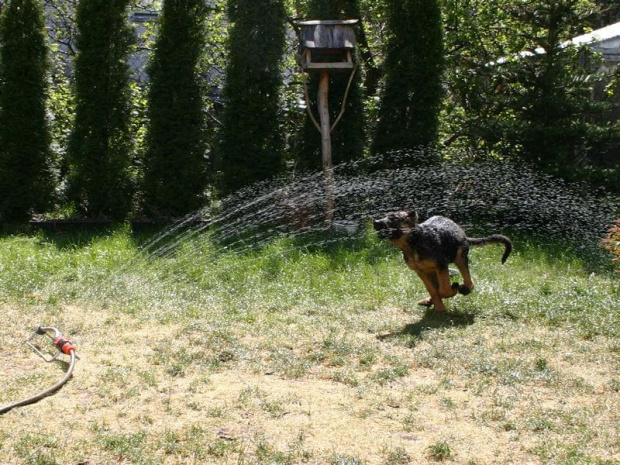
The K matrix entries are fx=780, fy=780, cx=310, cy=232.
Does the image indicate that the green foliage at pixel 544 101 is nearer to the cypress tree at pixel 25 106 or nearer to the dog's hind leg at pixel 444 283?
the dog's hind leg at pixel 444 283

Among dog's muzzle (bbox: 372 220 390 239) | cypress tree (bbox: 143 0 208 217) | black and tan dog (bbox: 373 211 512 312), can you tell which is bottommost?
black and tan dog (bbox: 373 211 512 312)

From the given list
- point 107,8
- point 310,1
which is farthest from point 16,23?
point 310,1

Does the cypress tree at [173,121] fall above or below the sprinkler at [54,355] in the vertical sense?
above

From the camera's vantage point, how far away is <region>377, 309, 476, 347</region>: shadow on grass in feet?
17.9

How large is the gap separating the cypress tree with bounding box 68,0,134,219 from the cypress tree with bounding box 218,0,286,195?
1.39m

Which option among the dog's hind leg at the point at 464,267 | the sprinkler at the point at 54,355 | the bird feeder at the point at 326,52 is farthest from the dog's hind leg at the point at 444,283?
the bird feeder at the point at 326,52

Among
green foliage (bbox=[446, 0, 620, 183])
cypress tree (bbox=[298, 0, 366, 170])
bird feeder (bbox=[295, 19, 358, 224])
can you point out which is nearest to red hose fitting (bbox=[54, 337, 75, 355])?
bird feeder (bbox=[295, 19, 358, 224])

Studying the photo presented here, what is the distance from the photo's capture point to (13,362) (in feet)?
15.9

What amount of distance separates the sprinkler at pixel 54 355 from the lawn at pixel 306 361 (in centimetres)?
5

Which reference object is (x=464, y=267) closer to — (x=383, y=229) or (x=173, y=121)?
(x=383, y=229)

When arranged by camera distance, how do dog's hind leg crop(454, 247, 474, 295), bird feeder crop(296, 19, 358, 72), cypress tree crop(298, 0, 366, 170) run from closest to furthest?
dog's hind leg crop(454, 247, 474, 295) < bird feeder crop(296, 19, 358, 72) < cypress tree crop(298, 0, 366, 170)

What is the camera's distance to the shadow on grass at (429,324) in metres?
5.45

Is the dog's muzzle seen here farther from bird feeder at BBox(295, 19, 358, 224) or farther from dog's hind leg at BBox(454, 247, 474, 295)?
bird feeder at BBox(295, 19, 358, 224)

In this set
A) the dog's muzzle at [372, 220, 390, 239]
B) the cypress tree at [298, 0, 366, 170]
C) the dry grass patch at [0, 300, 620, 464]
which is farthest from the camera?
the cypress tree at [298, 0, 366, 170]
